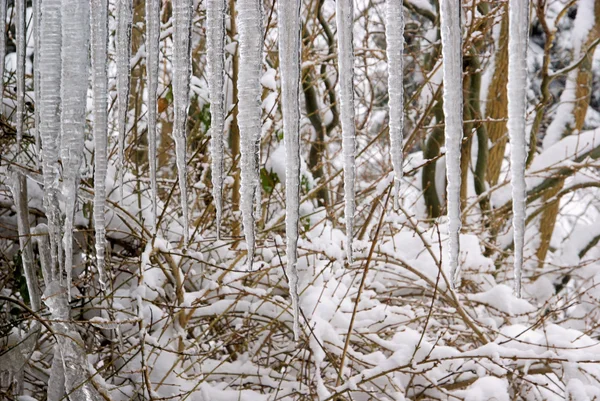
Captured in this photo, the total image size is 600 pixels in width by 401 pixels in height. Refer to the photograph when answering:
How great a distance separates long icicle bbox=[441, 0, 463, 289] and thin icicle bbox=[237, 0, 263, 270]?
0.40 m

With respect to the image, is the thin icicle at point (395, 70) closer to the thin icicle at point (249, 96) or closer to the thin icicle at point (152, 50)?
the thin icicle at point (249, 96)

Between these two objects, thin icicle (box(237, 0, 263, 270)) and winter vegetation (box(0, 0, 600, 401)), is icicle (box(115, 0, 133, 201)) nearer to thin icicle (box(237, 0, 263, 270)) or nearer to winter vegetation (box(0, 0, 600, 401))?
winter vegetation (box(0, 0, 600, 401))

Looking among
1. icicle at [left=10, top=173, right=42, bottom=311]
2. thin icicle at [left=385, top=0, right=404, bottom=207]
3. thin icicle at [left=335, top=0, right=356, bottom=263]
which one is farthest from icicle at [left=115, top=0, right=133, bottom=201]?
icicle at [left=10, top=173, right=42, bottom=311]

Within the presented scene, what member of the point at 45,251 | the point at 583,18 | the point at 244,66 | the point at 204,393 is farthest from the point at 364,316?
the point at 583,18

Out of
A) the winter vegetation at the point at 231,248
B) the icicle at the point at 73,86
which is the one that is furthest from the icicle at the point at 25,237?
the icicle at the point at 73,86

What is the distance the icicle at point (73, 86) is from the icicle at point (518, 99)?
3.23 ft

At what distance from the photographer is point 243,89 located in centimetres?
133

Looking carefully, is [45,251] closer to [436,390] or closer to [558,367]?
[436,390]

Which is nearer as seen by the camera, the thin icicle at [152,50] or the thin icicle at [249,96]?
the thin icicle at [249,96]

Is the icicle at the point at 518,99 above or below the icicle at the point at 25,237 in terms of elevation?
above

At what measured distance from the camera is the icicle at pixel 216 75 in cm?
138

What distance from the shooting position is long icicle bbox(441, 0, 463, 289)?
3.99 ft

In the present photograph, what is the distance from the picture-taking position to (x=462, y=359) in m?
2.62

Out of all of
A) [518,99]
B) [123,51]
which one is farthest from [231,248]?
[518,99]
